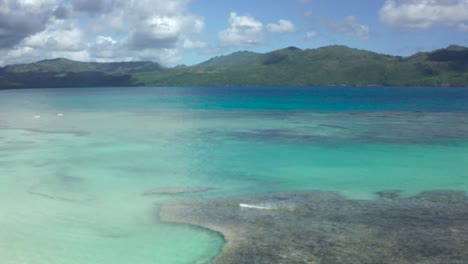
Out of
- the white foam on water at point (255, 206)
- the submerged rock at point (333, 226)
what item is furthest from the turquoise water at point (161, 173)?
the white foam on water at point (255, 206)

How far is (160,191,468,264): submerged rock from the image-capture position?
15094mm

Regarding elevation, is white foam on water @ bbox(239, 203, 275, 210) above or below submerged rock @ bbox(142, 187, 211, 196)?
above

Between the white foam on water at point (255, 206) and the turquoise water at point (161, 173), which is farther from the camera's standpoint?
the white foam on water at point (255, 206)

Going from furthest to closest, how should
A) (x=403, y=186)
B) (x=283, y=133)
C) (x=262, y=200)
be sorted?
(x=283, y=133) → (x=403, y=186) → (x=262, y=200)

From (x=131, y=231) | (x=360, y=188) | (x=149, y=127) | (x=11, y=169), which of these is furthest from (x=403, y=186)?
(x=149, y=127)

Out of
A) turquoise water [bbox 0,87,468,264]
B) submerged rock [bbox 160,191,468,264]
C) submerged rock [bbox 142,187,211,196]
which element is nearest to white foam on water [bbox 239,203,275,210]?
submerged rock [bbox 160,191,468,264]

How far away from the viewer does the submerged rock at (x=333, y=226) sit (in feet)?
49.5

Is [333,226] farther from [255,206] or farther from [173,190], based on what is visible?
[173,190]

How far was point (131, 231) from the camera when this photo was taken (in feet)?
60.7

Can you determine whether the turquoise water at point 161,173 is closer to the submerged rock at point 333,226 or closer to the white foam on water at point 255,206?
the submerged rock at point 333,226

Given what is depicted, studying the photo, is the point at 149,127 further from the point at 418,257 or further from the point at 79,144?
A: the point at 418,257

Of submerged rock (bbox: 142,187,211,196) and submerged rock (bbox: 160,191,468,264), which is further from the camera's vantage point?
submerged rock (bbox: 142,187,211,196)

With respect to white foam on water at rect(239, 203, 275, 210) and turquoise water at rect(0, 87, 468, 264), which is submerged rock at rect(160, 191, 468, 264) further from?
turquoise water at rect(0, 87, 468, 264)

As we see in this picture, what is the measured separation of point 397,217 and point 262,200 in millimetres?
6196
